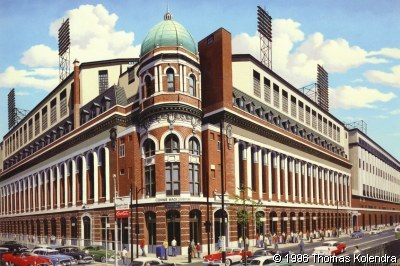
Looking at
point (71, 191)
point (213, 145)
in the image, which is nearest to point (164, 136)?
point (213, 145)

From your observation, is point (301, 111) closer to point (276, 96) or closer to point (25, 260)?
point (276, 96)

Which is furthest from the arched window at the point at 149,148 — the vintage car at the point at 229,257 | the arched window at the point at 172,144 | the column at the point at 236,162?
the vintage car at the point at 229,257

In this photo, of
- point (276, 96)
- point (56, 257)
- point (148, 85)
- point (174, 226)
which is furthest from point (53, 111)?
point (56, 257)

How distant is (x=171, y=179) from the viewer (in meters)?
53.8

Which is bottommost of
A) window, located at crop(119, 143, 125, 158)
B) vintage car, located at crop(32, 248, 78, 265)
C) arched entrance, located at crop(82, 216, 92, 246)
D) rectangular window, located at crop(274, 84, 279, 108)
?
arched entrance, located at crop(82, 216, 92, 246)

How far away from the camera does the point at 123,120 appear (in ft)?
205

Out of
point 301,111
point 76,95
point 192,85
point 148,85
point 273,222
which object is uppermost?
point 76,95

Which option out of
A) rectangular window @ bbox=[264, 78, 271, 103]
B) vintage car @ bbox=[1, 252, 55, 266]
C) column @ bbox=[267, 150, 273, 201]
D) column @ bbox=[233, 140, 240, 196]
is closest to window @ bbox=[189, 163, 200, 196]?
column @ bbox=[233, 140, 240, 196]

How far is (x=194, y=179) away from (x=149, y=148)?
6683 mm

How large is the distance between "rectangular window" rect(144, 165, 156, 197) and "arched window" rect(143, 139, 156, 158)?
5.16 feet

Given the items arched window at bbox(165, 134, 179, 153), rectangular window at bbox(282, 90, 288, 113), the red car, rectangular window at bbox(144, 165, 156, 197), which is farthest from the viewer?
rectangular window at bbox(282, 90, 288, 113)

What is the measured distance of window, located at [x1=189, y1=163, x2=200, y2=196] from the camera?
2179 inches

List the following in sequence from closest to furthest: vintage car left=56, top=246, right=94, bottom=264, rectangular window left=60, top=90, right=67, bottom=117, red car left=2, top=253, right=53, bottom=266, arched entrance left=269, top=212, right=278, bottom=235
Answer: red car left=2, top=253, right=53, bottom=266 → vintage car left=56, top=246, right=94, bottom=264 → arched entrance left=269, top=212, right=278, bottom=235 → rectangular window left=60, top=90, right=67, bottom=117

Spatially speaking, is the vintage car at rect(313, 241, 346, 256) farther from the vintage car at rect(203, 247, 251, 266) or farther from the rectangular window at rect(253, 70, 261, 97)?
the rectangular window at rect(253, 70, 261, 97)
